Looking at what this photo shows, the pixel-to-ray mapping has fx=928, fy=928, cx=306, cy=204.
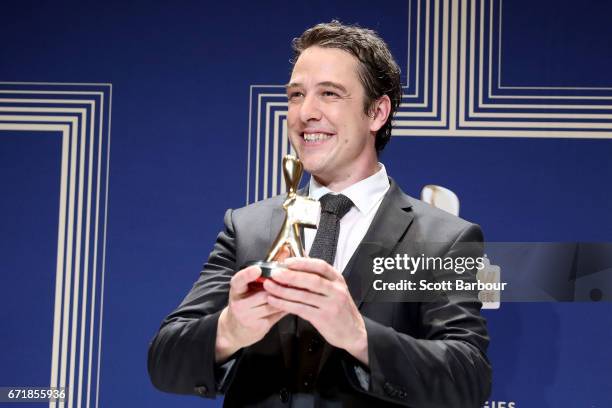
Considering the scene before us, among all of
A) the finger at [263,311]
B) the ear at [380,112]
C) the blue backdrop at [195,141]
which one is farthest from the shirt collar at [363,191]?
the blue backdrop at [195,141]

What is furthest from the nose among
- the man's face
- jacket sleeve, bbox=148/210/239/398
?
jacket sleeve, bbox=148/210/239/398

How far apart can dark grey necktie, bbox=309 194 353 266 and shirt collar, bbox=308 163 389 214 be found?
2 cm

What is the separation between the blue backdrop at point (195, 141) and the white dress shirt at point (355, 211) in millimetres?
750

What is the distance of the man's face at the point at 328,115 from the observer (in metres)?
1.82

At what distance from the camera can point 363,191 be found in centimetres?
185

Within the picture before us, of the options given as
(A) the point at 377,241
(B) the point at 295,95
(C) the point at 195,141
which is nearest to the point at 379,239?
(A) the point at 377,241

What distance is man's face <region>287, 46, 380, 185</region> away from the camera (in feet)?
5.96

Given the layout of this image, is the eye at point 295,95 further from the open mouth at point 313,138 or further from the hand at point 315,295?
the hand at point 315,295

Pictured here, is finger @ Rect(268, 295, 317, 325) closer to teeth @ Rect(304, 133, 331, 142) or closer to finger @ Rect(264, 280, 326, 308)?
finger @ Rect(264, 280, 326, 308)

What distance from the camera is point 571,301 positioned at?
2.43 meters

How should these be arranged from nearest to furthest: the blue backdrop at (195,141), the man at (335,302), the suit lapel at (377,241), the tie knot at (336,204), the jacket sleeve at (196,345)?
the man at (335,302)
the jacket sleeve at (196,345)
the suit lapel at (377,241)
the tie knot at (336,204)
the blue backdrop at (195,141)

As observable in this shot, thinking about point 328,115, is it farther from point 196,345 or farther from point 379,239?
point 196,345

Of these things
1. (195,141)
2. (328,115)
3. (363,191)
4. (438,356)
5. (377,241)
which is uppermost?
(195,141)

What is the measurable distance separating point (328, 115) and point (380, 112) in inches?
7.4
